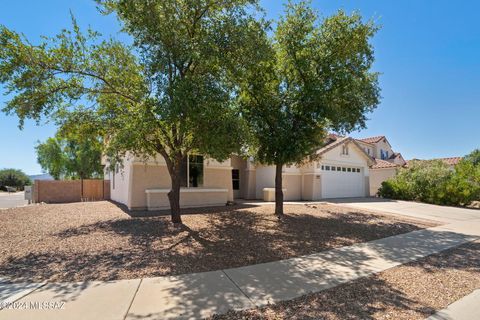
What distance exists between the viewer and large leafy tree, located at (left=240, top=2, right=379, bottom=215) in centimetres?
1101

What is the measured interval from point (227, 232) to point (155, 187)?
644cm

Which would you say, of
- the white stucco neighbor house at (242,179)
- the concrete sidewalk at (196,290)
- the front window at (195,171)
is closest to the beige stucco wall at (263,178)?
the white stucco neighbor house at (242,179)

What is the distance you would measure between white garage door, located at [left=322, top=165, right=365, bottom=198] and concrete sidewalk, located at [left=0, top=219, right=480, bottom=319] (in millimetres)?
15242

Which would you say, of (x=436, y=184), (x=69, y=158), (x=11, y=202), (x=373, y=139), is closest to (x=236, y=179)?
(x=436, y=184)

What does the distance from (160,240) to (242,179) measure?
46.3 ft

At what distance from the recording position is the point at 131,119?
823cm

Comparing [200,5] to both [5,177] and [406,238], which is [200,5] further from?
[5,177]

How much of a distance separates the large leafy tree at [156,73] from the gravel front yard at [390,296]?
478 centimetres

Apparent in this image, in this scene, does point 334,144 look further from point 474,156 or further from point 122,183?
point 474,156

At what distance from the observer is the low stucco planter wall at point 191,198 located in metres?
14.1

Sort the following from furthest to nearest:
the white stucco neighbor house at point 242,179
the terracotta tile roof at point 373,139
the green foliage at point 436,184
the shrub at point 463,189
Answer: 1. the terracotta tile roof at point 373,139
2. the green foliage at point 436,184
3. the shrub at point 463,189
4. the white stucco neighbor house at point 242,179

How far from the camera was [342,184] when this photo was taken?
23.5m

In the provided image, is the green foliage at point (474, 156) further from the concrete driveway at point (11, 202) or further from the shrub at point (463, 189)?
the concrete driveway at point (11, 202)

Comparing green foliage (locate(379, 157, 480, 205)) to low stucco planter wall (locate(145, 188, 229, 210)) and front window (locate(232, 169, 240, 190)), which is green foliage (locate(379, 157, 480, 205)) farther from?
low stucco planter wall (locate(145, 188, 229, 210))
